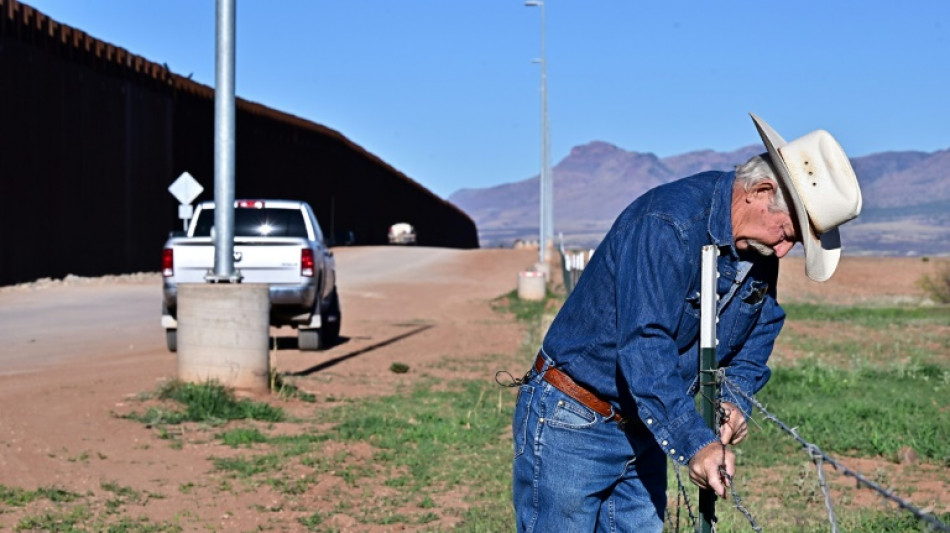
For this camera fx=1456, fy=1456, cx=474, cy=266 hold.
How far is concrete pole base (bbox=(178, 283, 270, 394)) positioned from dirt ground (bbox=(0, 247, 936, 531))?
596 millimetres

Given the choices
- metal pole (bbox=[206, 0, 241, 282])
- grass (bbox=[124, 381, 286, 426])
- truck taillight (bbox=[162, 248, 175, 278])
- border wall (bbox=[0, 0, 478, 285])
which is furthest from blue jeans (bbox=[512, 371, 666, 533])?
border wall (bbox=[0, 0, 478, 285])

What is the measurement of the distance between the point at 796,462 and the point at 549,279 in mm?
29119

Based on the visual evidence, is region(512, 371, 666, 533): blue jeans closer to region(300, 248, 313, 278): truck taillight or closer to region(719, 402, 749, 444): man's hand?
region(719, 402, 749, 444): man's hand

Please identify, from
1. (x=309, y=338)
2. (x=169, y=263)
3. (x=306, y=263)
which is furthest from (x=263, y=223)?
(x=169, y=263)

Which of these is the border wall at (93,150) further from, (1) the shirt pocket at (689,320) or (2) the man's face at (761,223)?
(2) the man's face at (761,223)

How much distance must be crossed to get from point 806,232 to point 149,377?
1078 centimetres

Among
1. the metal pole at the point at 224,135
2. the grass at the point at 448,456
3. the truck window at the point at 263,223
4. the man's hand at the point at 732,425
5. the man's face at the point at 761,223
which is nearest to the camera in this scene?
the man's face at the point at 761,223

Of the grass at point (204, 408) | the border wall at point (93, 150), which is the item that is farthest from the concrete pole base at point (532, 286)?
the grass at point (204, 408)

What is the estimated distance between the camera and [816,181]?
12.7 feet

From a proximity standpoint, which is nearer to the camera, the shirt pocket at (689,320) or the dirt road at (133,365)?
the shirt pocket at (689,320)

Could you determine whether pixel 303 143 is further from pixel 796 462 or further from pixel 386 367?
pixel 796 462

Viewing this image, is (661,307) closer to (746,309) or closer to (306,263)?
(746,309)

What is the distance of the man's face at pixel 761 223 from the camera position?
13.0 ft

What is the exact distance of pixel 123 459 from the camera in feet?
31.4
